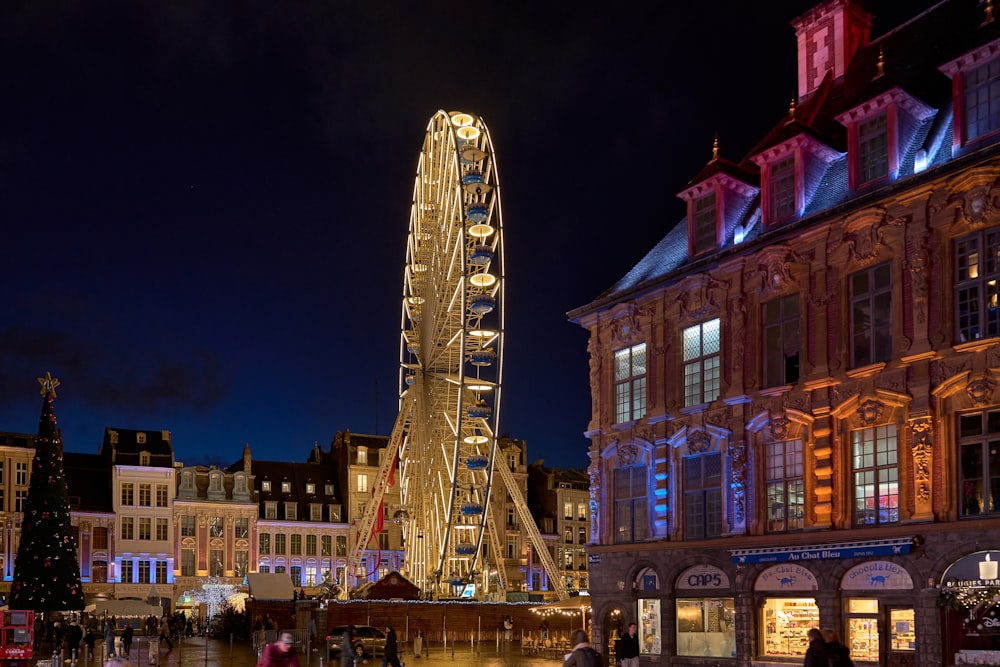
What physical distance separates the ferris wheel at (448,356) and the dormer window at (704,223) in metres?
15.2

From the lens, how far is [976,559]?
26.2 metres

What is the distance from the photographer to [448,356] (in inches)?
2233

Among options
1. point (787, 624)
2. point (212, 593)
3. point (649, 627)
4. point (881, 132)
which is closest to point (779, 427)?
point (787, 624)

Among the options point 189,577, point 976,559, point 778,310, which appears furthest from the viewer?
point 189,577

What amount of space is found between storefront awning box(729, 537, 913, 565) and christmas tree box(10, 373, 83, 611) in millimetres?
37809

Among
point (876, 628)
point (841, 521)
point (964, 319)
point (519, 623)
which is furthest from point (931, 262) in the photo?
point (519, 623)

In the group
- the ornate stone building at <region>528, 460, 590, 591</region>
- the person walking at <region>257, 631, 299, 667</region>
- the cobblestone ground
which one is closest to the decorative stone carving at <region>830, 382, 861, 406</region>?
the cobblestone ground

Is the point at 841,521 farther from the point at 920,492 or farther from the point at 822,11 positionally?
the point at 822,11

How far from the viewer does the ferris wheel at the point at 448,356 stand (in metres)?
51.3

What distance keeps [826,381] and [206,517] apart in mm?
66943

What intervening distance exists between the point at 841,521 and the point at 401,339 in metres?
32.7

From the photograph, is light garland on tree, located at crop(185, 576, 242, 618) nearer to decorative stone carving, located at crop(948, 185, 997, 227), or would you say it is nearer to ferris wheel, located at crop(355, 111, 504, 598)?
ferris wheel, located at crop(355, 111, 504, 598)

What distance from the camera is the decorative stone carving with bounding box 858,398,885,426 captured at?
94.6 ft

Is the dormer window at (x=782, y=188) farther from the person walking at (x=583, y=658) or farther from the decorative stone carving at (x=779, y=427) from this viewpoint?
the person walking at (x=583, y=658)
